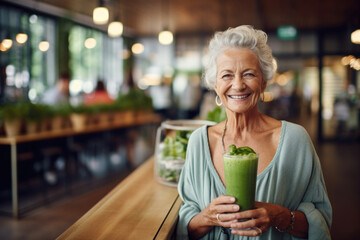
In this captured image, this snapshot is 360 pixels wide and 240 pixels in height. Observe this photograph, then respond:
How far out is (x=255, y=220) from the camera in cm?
125

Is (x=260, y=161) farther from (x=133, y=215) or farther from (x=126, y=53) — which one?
(x=126, y=53)

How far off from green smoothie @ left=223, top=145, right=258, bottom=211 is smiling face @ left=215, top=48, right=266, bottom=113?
0.32m

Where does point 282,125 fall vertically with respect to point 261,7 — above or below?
below

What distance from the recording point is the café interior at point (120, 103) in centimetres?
383

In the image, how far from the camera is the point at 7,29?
8.41 meters

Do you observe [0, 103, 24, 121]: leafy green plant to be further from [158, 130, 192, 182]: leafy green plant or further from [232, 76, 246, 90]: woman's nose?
[232, 76, 246, 90]: woman's nose

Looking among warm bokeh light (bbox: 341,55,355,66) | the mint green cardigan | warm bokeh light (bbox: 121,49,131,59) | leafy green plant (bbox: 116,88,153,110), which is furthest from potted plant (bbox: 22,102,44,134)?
warm bokeh light (bbox: 341,55,355,66)

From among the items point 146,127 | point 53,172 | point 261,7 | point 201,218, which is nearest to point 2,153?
point 53,172

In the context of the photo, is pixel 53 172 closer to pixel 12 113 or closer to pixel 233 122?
pixel 12 113

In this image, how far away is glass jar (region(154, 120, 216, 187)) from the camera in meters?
2.13

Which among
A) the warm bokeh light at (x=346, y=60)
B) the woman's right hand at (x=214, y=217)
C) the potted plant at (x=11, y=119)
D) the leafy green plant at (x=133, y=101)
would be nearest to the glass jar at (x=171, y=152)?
the woman's right hand at (x=214, y=217)

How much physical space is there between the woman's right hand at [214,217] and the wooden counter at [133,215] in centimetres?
11

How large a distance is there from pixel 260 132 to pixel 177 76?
37.1 feet

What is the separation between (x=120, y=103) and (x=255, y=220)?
6.34 meters
